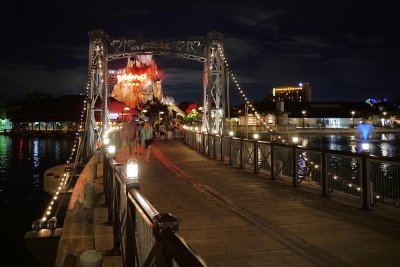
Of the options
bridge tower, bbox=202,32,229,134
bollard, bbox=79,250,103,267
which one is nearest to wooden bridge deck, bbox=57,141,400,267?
bollard, bbox=79,250,103,267

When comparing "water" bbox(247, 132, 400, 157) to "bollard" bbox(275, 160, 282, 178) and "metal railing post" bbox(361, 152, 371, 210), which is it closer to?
"bollard" bbox(275, 160, 282, 178)

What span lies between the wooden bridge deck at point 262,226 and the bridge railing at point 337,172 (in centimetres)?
30

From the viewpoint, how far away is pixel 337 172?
33.2 ft

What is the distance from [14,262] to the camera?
538 inches

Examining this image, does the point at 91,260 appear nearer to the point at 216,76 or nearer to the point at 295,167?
the point at 295,167

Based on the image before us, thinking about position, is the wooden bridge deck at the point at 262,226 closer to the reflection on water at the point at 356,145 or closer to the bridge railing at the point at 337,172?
the bridge railing at the point at 337,172

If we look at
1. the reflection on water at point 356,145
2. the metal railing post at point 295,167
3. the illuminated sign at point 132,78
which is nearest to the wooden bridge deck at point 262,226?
the metal railing post at point 295,167

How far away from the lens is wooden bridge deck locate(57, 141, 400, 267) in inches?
238

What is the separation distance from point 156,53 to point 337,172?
2071 cm

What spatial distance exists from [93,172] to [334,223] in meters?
9.33

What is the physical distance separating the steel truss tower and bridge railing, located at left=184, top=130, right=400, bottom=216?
40.7ft

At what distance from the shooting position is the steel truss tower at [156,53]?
90.0ft

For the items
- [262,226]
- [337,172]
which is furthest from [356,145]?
[262,226]

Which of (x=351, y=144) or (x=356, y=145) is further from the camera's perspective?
(x=351, y=144)
